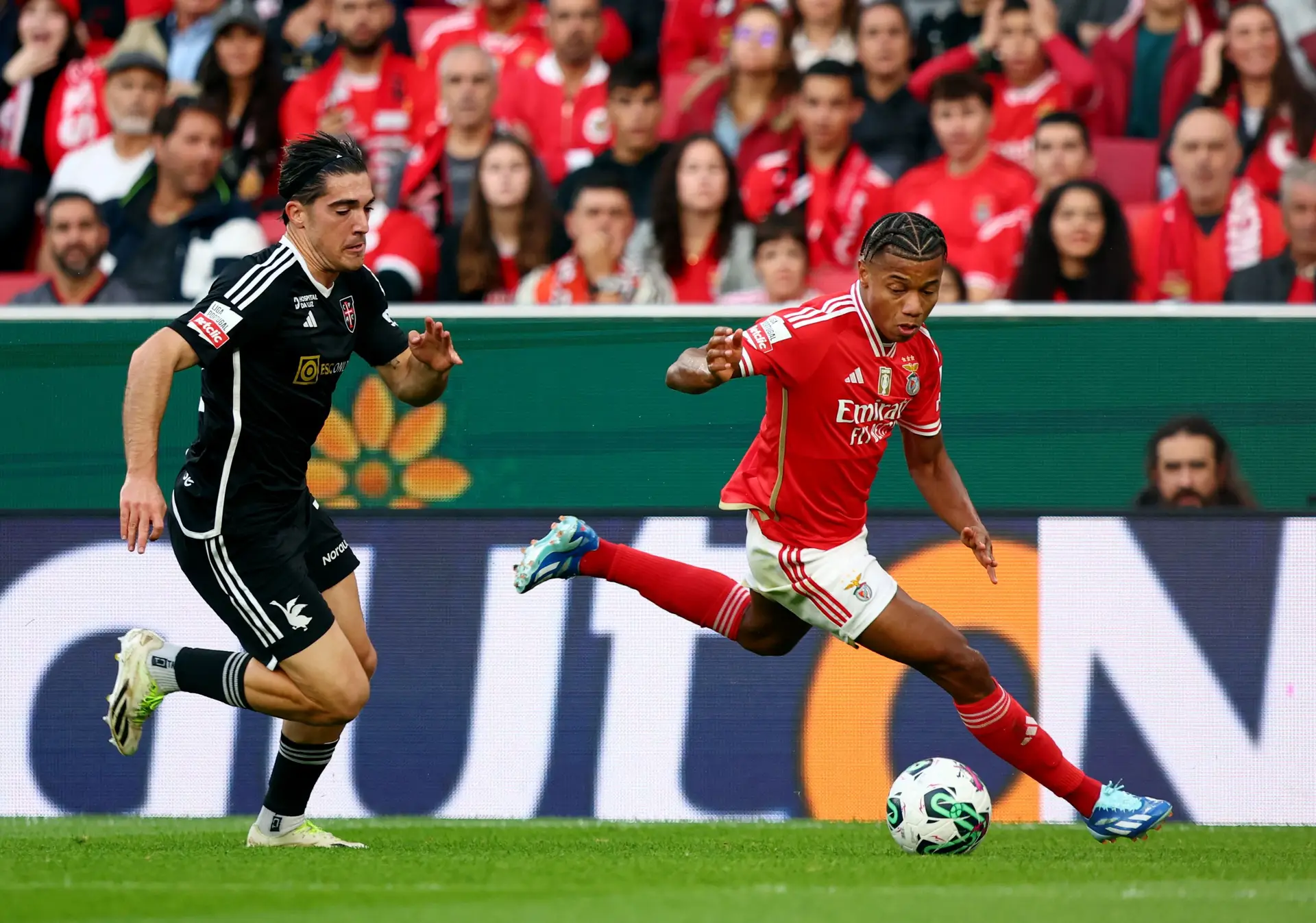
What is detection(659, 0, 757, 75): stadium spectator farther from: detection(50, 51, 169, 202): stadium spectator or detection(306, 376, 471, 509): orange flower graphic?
detection(306, 376, 471, 509): orange flower graphic

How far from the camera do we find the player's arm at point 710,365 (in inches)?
207

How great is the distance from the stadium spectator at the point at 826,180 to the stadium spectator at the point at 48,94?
14.0 feet

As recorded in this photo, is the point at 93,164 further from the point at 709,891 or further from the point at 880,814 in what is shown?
the point at 709,891

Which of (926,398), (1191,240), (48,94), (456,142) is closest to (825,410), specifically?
(926,398)

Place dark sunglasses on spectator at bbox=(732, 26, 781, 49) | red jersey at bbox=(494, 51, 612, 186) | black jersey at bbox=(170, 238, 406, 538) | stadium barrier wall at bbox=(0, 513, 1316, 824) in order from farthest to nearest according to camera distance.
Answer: red jersey at bbox=(494, 51, 612, 186) → dark sunglasses on spectator at bbox=(732, 26, 781, 49) → stadium barrier wall at bbox=(0, 513, 1316, 824) → black jersey at bbox=(170, 238, 406, 538)

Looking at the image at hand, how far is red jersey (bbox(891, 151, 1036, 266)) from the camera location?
911 cm

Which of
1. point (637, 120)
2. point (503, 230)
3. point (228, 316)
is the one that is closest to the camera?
point (228, 316)

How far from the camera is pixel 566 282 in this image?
29.1 feet

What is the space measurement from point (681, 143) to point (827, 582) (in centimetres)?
386

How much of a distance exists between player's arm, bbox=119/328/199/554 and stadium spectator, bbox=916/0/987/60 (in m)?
6.29

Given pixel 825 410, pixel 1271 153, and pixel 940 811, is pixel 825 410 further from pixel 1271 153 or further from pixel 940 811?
pixel 1271 153

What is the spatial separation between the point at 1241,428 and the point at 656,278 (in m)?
3.10

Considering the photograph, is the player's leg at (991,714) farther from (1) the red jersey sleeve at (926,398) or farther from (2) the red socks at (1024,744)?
(1) the red jersey sleeve at (926,398)

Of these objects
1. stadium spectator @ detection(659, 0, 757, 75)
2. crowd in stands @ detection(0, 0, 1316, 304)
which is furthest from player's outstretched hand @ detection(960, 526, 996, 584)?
stadium spectator @ detection(659, 0, 757, 75)
